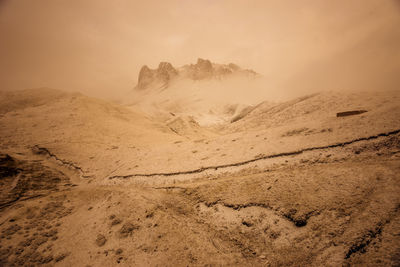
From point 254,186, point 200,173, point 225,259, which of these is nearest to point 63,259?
point 225,259

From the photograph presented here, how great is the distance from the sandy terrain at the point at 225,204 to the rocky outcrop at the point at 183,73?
65341 mm

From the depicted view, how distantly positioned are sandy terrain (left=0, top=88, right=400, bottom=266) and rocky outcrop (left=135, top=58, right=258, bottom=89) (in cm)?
6534

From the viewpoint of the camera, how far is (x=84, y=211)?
3.43m

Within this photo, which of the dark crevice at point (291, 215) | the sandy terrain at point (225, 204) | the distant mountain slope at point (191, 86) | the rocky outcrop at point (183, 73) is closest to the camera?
the sandy terrain at point (225, 204)

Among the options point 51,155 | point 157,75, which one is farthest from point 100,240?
point 157,75

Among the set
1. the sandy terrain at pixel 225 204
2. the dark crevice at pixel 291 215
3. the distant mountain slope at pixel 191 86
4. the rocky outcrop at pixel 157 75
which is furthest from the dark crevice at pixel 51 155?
the rocky outcrop at pixel 157 75

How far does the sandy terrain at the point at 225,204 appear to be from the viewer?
6.22 feet

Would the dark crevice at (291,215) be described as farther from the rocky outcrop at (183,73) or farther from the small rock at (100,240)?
the rocky outcrop at (183,73)

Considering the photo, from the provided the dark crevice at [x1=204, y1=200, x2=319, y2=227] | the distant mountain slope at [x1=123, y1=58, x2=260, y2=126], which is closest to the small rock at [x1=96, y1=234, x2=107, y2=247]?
the dark crevice at [x1=204, y1=200, x2=319, y2=227]

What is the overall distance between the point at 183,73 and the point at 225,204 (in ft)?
240

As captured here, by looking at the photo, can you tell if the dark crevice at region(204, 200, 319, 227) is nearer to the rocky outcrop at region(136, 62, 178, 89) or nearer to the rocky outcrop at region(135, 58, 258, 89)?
the rocky outcrop at region(135, 58, 258, 89)

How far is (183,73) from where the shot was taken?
70.0 metres

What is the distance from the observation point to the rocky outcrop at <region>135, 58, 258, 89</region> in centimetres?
6656

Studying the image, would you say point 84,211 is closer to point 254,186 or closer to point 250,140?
point 254,186
